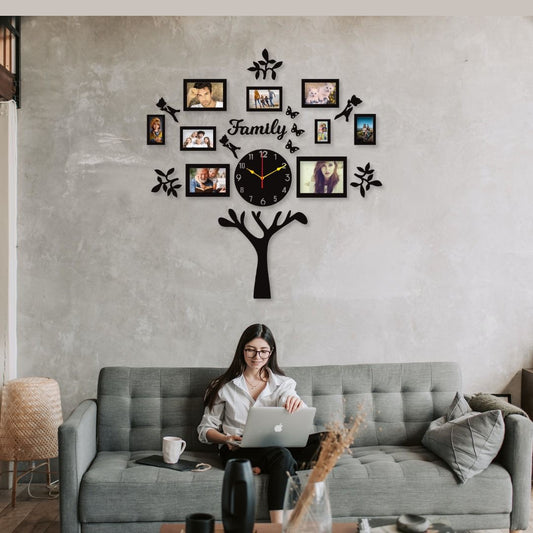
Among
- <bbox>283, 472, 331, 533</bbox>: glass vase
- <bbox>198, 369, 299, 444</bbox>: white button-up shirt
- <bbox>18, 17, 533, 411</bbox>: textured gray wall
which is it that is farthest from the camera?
<bbox>18, 17, 533, 411</bbox>: textured gray wall

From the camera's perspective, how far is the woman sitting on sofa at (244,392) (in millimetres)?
3172

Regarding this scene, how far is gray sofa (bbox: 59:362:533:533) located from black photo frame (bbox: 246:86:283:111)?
→ 162 centimetres

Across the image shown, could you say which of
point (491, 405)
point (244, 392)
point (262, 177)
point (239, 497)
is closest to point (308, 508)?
point (239, 497)

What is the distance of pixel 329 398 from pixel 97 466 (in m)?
1.19

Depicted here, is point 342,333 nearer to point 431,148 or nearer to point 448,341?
point 448,341

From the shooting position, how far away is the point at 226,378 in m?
3.32

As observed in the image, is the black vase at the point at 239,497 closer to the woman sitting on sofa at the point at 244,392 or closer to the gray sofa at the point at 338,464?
the gray sofa at the point at 338,464

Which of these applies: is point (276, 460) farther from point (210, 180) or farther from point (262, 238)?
point (210, 180)

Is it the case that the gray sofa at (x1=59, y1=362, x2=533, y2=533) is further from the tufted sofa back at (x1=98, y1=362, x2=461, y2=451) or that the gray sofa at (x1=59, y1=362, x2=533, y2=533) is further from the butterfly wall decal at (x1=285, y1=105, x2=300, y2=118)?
the butterfly wall decal at (x1=285, y1=105, x2=300, y2=118)

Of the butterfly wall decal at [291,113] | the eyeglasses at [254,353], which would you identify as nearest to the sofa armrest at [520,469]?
the eyeglasses at [254,353]

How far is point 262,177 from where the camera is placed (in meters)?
4.07

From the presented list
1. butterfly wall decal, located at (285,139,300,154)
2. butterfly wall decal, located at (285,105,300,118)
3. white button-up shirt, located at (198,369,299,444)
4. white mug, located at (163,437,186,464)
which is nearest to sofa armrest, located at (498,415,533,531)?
white button-up shirt, located at (198,369,299,444)

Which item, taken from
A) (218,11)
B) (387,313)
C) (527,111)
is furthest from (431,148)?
(218,11)

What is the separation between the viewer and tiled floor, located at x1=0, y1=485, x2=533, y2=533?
3285mm
